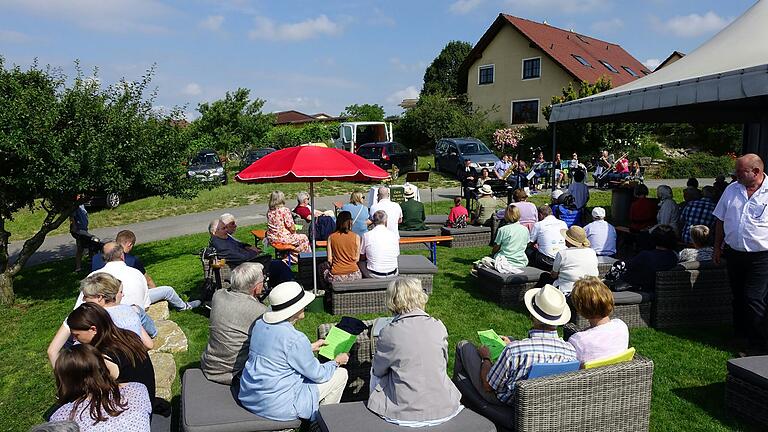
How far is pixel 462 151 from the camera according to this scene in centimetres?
2317

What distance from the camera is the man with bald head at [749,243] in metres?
5.43

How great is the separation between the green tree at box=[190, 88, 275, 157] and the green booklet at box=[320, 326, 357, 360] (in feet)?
96.3

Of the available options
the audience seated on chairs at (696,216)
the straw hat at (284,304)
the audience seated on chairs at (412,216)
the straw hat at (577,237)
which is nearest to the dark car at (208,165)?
the audience seated on chairs at (412,216)

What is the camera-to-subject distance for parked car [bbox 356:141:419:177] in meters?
24.7

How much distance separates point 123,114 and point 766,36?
35.4 ft

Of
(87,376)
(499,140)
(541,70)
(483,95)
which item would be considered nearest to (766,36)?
(87,376)

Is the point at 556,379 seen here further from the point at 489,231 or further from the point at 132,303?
the point at 489,231

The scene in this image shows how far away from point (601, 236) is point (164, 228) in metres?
12.9

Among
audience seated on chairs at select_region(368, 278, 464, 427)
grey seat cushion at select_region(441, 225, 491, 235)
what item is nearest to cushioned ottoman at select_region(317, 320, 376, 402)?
audience seated on chairs at select_region(368, 278, 464, 427)

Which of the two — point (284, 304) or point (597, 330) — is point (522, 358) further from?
point (284, 304)

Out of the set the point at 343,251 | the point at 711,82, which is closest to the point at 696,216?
the point at 711,82

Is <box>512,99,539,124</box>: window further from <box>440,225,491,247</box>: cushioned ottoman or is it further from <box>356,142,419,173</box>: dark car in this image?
<box>440,225,491,247</box>: cushioned ottoman

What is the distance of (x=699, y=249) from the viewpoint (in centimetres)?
671

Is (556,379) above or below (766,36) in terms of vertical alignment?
below
